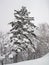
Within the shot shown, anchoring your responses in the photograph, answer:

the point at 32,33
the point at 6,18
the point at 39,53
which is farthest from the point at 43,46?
the point at 6,18

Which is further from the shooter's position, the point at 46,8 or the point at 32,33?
the point at 46,8

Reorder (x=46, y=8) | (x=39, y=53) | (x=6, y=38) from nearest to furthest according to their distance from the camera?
(x=6, y=38) → (x=39, y=53) → (x=46, y=8)

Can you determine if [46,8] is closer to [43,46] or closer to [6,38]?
[43,46]

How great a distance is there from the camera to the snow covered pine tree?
2391 mm

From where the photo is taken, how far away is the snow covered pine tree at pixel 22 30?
2391 millimetres

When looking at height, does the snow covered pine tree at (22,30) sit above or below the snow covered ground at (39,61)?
above

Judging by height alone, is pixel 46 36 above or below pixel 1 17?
below

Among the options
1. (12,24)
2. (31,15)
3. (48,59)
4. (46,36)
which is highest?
(31,15)

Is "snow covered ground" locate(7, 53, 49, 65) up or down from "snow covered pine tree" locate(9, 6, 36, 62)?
down

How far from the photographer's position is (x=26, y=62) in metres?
2.36

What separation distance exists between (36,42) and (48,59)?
15.6 inches

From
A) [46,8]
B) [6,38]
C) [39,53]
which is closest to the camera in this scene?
[6,38]

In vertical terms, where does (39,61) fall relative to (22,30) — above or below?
below

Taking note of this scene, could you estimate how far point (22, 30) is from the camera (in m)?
2.46
